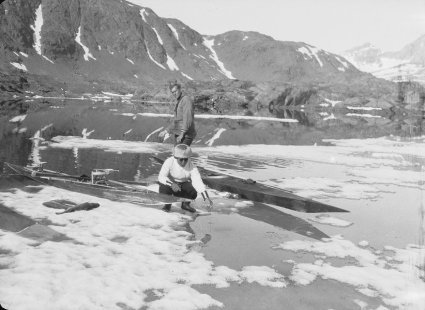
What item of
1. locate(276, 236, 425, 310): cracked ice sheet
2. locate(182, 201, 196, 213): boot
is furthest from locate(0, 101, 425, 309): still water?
locate(182, 201, 196, 213): boot

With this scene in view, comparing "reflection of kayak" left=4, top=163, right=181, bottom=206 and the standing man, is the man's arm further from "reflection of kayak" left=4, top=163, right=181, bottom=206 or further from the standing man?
the standing man

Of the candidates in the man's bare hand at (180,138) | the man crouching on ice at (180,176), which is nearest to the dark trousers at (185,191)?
the man crouching on ice at (180,176)

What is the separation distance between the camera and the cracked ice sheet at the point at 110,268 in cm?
621

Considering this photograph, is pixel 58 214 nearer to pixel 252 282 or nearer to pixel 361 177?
pixel 252 282

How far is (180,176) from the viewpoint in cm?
1130

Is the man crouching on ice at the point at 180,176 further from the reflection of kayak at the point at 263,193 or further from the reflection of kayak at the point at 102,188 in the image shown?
the reflection of kayak at the point at 263,193

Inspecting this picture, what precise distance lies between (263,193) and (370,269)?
161 inches

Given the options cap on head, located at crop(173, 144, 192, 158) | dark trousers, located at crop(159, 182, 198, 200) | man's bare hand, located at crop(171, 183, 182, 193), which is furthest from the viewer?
dark trousers, located at crop(159, 182, 198, 200)

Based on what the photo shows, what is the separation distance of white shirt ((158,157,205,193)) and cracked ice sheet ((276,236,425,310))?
3.01 m

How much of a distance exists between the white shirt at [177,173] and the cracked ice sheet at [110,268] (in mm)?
1206

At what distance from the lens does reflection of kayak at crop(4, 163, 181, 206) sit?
11055 millimetres

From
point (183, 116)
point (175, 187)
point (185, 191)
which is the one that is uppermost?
point (183, 116)

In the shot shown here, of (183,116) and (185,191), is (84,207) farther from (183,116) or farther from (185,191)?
(183,116)

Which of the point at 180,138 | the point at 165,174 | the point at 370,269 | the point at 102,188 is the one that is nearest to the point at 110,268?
the point at 165,174
